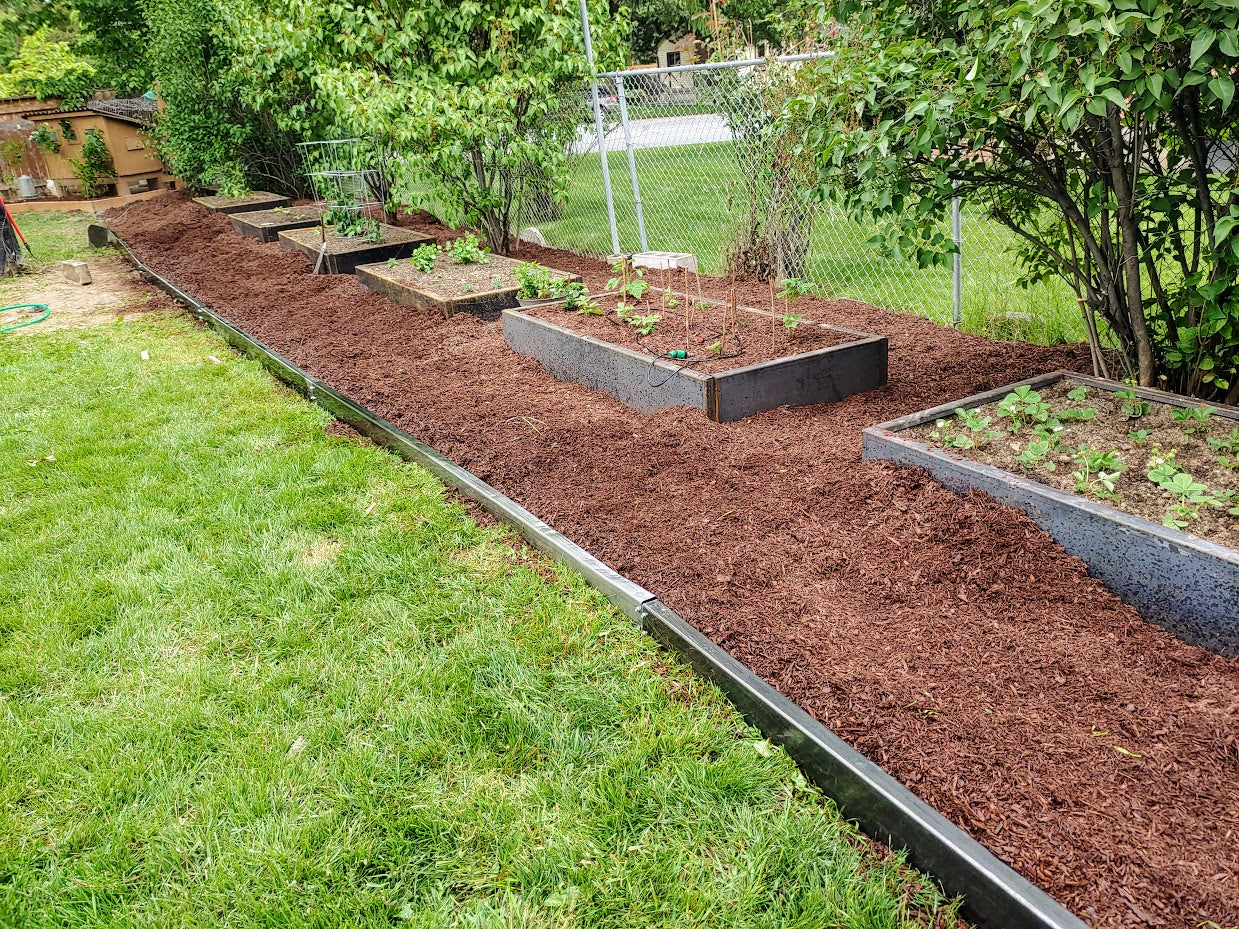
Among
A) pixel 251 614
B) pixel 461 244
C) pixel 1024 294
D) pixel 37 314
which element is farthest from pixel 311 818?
pixel 37 314

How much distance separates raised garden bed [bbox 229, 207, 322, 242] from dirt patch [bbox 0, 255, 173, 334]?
1472 millimetres

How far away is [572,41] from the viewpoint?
8.32m

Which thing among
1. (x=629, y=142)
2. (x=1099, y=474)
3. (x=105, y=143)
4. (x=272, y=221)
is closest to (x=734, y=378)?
(x=1099, y=474)

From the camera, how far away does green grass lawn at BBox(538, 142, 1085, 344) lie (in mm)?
5770

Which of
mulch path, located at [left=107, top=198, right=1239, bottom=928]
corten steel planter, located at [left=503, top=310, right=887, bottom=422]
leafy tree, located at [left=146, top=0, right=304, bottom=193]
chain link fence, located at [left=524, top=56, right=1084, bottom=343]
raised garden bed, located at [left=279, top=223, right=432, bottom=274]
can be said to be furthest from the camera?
leafy tree, located at [left=146, top=0, right=304, bottom=193]

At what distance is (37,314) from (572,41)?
5751 millimetres

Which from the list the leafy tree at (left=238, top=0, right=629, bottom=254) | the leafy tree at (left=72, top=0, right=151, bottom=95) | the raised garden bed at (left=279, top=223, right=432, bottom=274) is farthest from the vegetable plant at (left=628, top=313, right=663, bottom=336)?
the leafy tree at (left=72, top=0, right=151, bottom=95)

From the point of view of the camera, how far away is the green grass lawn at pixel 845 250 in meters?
5.77

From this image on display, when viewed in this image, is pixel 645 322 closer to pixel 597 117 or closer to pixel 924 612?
pixel 924 612

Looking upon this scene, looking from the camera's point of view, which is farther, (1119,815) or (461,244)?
(461,244)

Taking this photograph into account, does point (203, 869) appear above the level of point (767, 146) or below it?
below

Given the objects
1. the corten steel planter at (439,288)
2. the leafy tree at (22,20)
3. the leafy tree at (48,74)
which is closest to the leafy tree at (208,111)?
the corten steel planter at (439,288)

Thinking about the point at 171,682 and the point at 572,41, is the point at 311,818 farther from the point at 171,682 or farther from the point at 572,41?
the point at 572,41

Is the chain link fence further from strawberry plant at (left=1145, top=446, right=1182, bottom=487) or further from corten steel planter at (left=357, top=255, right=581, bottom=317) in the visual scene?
strawberry plant at (left=1145, top=446, right=1182, bottom=487)
